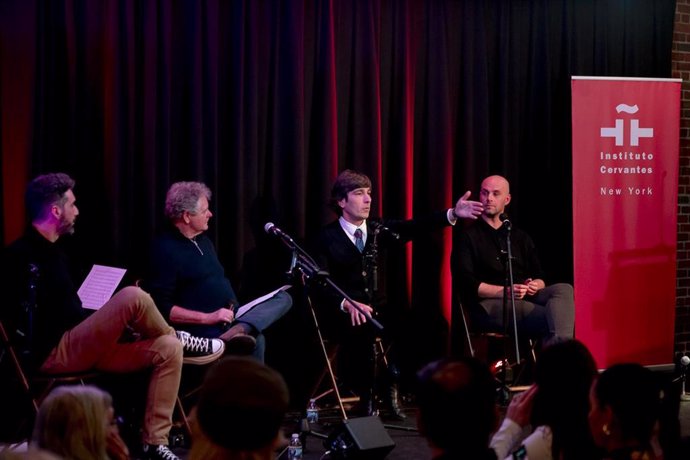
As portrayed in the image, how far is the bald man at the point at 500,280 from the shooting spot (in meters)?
5.56

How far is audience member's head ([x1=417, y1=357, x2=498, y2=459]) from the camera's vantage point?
2.03 meters

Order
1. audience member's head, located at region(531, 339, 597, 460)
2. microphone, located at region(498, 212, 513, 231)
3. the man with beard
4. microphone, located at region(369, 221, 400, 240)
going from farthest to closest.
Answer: microphone, located at region(498, 212, 513, 231) < microphone, located at region(369, 221, 400, 240) < the man with beard < audience member's head, located at region(531, 339, 597, 460)

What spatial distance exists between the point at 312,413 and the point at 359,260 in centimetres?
97

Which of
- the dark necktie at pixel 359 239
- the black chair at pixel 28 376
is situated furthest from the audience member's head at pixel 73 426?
the dark necktie at pixel 359 239

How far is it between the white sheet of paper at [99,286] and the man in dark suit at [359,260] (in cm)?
121

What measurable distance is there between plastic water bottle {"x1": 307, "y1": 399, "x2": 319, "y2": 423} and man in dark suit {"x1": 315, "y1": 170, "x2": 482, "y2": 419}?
277mm

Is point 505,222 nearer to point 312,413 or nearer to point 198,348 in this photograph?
point 312,413

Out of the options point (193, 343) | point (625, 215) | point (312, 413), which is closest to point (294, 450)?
point (193, 343)

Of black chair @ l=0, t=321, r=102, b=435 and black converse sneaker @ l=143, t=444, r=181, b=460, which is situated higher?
black chair @ l=0, t=321, r=102, b=435

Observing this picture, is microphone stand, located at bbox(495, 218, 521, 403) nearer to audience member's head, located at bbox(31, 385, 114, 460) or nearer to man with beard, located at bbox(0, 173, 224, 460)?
man with beard, located at bbox(0, 173, 224, 460)

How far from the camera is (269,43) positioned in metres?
5.50

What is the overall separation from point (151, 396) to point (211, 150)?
5.63ft

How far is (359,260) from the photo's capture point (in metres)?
5.43

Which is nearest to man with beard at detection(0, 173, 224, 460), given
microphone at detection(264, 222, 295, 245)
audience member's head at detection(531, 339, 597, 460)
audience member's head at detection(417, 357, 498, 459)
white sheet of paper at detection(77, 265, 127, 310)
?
white sheet of paper at detection(77, 265, 127, 310)
